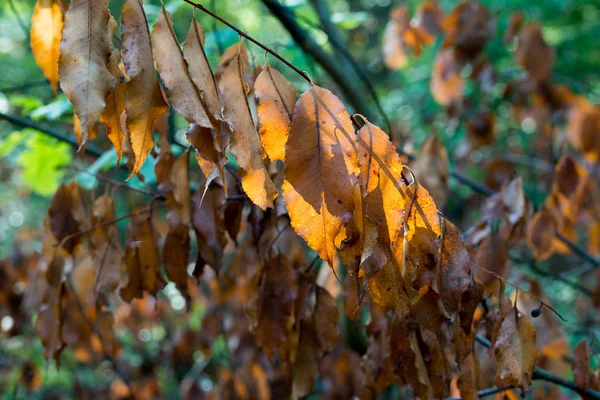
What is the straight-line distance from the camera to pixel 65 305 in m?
1.22

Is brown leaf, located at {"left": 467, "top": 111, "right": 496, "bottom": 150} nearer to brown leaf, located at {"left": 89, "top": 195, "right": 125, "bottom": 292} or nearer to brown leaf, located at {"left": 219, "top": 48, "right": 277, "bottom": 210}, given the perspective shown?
brown leaf, located at {"left": 89, "top": 195, "right": 125, "bottom": 292}

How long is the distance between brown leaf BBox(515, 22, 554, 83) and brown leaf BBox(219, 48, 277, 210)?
5.32ft

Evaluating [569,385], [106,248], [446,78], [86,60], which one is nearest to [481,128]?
[446,78]

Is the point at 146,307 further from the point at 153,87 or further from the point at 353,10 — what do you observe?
the point at 353,10

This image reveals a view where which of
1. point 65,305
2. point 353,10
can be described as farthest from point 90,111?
point 353,10

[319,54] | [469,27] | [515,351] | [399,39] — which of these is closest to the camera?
[515,351]

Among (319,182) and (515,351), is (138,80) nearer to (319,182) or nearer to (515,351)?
(319,182)

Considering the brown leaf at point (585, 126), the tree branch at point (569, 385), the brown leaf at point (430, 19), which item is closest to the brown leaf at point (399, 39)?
the brown leaf at point (430, 19)

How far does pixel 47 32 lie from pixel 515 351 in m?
0.93

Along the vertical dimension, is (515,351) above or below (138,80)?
below

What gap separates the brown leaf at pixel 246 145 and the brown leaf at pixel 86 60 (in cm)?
13

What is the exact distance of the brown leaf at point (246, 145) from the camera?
0.60 m

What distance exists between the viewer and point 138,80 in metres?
0.59

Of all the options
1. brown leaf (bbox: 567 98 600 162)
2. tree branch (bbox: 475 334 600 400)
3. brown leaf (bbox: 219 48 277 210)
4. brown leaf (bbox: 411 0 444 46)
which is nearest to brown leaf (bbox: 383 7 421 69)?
brown leaf (bbox: 411 0 444 46)
